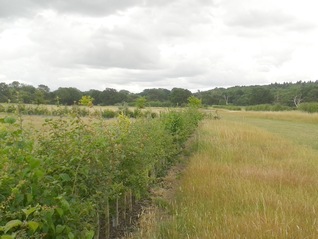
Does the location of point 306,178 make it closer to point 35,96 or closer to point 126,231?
point 126,231

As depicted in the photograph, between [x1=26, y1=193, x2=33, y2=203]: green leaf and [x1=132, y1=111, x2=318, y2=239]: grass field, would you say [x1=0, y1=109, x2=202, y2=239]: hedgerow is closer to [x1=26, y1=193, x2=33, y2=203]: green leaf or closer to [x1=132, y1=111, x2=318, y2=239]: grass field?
[x1=26, y1=193, x2=33, y2=203]: green leaf

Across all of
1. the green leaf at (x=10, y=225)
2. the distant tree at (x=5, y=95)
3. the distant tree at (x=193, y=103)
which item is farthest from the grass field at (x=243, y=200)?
the distant tree at (x=193, y=103)

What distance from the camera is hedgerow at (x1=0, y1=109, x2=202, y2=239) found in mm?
2281

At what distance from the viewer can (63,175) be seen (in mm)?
2713

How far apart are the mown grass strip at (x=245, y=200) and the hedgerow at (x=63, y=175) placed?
3.29ft

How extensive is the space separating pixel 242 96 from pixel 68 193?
116644mm

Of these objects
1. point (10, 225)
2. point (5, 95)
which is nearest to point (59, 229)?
point (10, 225)

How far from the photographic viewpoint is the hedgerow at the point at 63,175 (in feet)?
7.48

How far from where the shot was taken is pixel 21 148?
2625mm

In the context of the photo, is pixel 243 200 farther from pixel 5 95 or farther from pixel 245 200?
pixel 5 95

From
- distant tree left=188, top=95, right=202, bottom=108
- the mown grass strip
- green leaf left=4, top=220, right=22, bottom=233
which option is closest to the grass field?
the mown grass strip

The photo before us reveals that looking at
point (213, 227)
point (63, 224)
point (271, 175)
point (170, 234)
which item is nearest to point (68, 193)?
point (63, 224)

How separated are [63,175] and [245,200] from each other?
3.81 m

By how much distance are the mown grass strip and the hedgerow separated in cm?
100
